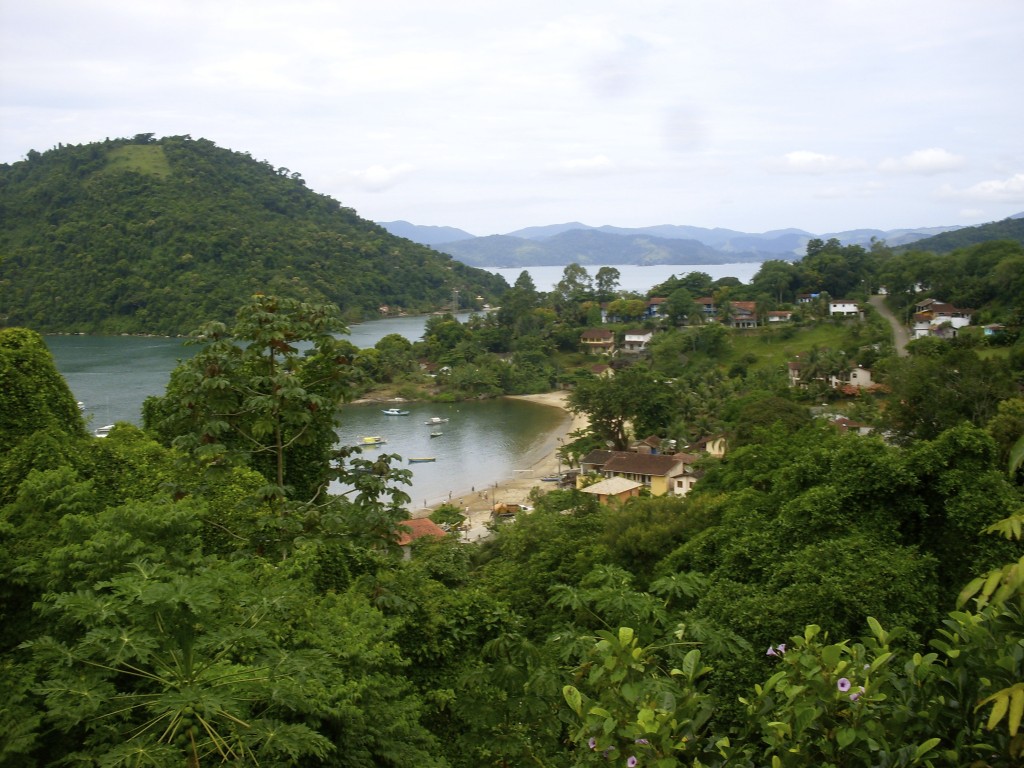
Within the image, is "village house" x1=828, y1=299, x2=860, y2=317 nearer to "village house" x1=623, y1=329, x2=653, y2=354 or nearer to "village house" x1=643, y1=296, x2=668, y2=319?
"village house" x1=623, y1=329, x2=653, y2=354

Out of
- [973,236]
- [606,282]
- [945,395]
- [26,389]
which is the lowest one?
[945,395]

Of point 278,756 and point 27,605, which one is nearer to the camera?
point 278,756

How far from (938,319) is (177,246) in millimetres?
41367

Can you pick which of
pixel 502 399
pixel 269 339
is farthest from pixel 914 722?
pixel 502 399

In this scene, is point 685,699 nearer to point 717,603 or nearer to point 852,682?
point 852,682

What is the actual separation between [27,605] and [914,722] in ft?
8.39

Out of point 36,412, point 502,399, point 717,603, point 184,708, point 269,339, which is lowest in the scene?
point 502,399

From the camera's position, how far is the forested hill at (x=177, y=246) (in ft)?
137

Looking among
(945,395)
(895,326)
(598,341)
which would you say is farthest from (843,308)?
(945,395)

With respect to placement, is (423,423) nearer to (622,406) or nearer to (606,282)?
(622,406)

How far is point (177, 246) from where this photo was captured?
45.7 m

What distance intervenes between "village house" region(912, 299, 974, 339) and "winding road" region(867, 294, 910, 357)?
459mm

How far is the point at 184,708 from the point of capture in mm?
1705

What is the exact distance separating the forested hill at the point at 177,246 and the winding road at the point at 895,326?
91.8ft
